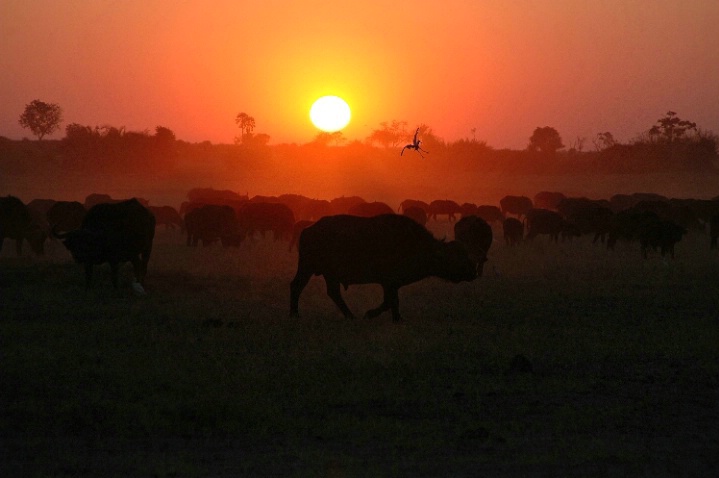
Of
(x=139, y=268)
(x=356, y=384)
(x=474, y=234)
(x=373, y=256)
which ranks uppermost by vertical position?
(x=373, y=256)

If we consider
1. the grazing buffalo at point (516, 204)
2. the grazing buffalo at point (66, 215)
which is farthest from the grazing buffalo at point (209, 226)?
the grazing buffalo at point (516, 204)

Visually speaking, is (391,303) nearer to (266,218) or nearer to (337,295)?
(337,295)

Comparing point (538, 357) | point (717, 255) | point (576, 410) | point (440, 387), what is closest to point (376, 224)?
point (538, 357)

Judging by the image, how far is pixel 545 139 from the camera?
13312 centimetres

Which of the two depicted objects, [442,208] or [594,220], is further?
[442,208]

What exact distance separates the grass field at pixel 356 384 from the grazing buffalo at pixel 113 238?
628 millimetres

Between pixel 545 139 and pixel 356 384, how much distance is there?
419ft

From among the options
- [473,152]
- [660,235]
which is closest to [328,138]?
[473,152]

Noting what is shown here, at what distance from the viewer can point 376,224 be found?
45.9 ft

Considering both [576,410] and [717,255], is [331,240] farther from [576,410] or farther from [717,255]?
[717,255]

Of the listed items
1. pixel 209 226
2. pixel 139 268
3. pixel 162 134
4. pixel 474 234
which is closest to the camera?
pixel 139 268

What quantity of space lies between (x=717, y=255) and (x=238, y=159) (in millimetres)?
87754

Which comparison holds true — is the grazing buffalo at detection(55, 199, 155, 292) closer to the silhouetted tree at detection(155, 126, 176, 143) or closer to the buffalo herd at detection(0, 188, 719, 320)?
the buffalo herd at detection(0, 188, 719, 320)

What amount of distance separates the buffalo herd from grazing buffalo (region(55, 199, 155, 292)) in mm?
19
